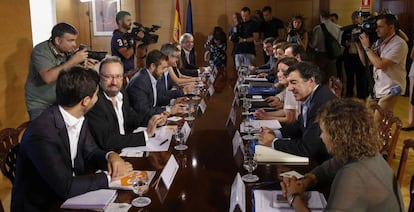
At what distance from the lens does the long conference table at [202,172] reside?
5.54 ft

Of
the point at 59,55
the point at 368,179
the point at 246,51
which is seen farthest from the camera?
the point at 246,51

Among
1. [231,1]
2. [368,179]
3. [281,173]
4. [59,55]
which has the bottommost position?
[281,173]

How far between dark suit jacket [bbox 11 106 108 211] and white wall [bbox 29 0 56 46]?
5241mm

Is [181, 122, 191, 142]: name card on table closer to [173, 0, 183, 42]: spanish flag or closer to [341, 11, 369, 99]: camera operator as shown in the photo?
[341, 11, 369, 99]: camera operator

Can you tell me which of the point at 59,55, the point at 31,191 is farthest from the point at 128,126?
the point at 31,191

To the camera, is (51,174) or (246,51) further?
(246,51)

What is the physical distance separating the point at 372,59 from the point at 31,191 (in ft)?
10.5

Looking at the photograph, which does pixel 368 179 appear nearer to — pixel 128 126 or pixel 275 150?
pixel 275 150

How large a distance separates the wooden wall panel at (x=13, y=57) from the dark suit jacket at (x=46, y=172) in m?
2.38

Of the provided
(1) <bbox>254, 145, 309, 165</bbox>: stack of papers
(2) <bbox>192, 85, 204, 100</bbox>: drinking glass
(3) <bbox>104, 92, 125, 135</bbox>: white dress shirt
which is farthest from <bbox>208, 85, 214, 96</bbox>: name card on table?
(1) <bbox>254, 145, 309, 165</bbox>: stack of papers

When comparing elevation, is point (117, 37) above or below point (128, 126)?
above

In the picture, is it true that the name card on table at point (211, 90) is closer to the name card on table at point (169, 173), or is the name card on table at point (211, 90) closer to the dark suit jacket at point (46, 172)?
the name card on table at point (169, 173)

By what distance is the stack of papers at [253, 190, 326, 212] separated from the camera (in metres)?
1.63

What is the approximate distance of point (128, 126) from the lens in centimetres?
304
